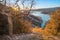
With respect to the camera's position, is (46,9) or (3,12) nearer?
(3,12)

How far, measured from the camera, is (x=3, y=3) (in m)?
3.19

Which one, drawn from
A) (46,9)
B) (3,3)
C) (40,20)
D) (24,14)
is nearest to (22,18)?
(24,14)

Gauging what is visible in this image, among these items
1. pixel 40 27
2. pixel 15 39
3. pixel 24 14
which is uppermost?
pixel 24 14

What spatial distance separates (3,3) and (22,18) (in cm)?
55

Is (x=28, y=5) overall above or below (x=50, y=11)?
above

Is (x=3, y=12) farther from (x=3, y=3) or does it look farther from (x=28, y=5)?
(x=28, y=5)

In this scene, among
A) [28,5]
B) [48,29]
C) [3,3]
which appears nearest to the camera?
[3,3]

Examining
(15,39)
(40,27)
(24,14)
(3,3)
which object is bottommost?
(40,27)

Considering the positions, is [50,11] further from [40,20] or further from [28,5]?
[28,5]

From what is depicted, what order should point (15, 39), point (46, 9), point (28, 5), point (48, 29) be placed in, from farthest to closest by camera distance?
point (46, 9) < point (48, 29) < point (28, 5) < point (15, 39)

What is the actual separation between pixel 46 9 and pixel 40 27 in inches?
20.5

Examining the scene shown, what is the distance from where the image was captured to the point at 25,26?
11.1 feet

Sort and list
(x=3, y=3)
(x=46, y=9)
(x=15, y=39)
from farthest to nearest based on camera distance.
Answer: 1. (x=46, y=9)
2. (x=3, y=3)
3. (x=15, y=39)

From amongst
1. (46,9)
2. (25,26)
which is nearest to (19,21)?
(25,26)
